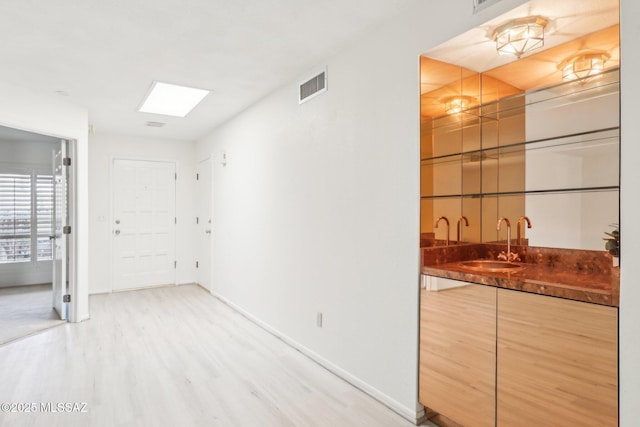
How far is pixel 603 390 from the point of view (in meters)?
1.55

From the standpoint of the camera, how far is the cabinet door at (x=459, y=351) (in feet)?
6.54

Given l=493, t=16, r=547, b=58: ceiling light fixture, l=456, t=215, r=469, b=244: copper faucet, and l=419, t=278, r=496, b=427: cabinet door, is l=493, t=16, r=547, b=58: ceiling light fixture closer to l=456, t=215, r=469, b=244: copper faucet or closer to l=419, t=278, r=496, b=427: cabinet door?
l=456, t=215, r=469, b=244: copper faucet

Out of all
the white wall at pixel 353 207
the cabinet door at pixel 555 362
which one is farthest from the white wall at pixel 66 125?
the cabinet door at pixel 555 362

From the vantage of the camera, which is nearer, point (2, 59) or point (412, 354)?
point (412, 354)

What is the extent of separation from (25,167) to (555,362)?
7532mm

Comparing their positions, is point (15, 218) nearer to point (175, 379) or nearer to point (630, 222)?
point (175, 379)

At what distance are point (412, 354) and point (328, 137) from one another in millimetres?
1730

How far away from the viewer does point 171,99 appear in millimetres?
4316

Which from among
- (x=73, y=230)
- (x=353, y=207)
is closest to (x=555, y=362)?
(x=353, y=207)

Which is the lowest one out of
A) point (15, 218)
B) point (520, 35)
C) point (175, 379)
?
point (175, 379)

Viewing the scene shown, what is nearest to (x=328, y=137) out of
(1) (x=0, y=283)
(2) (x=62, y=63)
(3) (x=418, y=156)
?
(3) (x=418, y=156)

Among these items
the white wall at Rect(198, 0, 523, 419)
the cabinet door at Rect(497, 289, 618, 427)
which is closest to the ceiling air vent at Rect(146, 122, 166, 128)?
the white wall at Rect(198, 0, 523, 419)

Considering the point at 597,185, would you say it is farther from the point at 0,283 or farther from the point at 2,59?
the point at 0,283

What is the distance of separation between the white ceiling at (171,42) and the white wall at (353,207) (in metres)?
0.25
